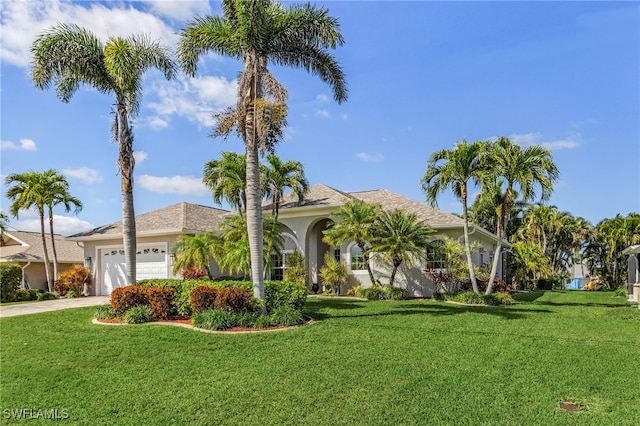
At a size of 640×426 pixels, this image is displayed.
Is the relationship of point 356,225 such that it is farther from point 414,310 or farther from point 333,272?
point 414,310

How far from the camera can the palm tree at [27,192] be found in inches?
907

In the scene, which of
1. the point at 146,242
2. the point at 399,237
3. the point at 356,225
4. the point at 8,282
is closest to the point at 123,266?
the point at 146,242

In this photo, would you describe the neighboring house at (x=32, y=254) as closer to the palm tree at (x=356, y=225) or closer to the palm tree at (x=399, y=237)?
the palm tree at (x=356, y=225)

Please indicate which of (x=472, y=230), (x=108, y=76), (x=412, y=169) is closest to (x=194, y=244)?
(x=108, y=76)

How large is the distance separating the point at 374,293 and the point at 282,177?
6.63m

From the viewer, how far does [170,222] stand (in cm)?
2256

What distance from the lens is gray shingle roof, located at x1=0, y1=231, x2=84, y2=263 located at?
2809cm

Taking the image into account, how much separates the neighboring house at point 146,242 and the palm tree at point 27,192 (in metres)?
2.49

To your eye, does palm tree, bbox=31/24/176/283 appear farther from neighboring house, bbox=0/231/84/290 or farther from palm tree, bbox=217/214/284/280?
neighboring house, bbox=0/231/84/290

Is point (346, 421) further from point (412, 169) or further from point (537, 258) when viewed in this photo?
point (537, 258)

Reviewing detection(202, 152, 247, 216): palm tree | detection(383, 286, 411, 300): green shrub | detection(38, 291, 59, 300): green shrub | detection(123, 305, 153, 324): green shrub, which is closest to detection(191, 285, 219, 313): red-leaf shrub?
detection(123, 305, 153, 324): green shrub

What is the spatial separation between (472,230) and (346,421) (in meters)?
15.8

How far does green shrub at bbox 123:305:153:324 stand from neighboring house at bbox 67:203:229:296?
9.13 meters

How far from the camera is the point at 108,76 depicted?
14664 mm
